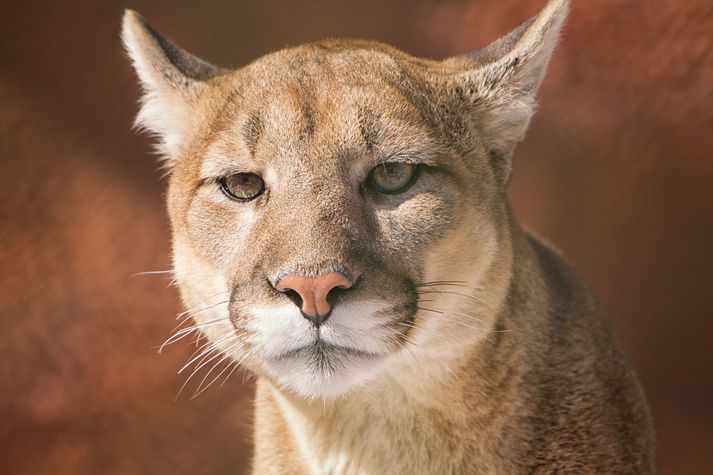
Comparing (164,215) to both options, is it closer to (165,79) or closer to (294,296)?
(165,79)

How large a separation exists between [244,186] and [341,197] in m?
0.26

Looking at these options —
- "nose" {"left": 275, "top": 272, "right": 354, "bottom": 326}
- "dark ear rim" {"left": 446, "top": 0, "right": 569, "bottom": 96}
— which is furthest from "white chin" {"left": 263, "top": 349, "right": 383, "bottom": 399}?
"dark ear rim" {"left": 446, "top": 0, "right": 569, "bottom": 96}

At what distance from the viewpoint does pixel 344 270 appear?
5.67 feet

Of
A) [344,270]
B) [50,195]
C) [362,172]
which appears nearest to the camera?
[344,270]

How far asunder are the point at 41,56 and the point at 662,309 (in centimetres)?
231

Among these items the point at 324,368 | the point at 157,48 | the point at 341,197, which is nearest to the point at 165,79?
A: the point at 157,48

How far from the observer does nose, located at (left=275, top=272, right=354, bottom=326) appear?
5.60 feet

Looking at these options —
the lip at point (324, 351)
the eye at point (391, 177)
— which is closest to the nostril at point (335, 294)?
the lip at point (324, 351)

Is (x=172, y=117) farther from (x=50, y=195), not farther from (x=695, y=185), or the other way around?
(x=695, y=185)

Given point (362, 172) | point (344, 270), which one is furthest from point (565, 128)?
point (344, 270)

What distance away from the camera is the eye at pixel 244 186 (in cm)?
202

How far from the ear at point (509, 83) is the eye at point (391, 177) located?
28cm

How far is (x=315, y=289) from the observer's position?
5.60ft

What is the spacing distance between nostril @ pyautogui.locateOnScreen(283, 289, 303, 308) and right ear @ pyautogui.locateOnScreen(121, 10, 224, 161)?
0.71 metres
